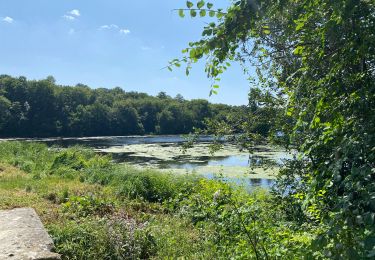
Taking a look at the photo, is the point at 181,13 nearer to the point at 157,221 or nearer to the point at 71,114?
the point at 157,221

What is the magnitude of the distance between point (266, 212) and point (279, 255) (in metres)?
2.17

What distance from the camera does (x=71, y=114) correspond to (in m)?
83.4

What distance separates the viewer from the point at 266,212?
533cm

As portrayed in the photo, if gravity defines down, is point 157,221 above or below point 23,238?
below

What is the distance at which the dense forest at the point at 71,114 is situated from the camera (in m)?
74.8

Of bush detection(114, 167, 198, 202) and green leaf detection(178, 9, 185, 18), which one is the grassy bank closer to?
bush detection(114, 167, 198, 202)

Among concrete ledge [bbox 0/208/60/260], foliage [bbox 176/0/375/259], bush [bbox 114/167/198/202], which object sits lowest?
bush [bbox 114/167/198/202]

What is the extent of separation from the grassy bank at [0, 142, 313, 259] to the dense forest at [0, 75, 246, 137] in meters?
62.9

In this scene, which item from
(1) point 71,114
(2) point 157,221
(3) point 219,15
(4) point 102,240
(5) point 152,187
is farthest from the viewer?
(1) point 71,114

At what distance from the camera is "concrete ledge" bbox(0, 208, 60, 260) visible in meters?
4.00

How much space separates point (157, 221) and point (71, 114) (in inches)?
3204

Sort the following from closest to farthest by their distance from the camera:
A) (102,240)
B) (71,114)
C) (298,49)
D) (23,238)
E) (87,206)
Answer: (298,49) → (23,238) → (102,240) → (87,206) → (71,114)

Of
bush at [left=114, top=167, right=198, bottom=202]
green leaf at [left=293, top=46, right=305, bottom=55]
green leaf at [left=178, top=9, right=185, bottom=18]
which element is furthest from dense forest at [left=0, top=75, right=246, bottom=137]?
green leaf at [left=178, top=9, right=185, bottom=18]

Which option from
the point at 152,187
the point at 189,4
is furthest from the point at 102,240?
the point at 152,187
